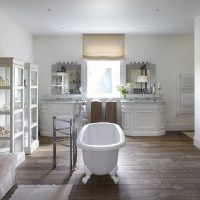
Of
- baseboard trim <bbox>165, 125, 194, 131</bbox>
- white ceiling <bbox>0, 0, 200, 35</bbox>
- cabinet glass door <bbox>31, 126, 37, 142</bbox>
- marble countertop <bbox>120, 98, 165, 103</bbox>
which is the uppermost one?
white ceiling <bbox>0, 0, 200, 35</bbox>

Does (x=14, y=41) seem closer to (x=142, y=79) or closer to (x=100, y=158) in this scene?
(x=142, y=79)

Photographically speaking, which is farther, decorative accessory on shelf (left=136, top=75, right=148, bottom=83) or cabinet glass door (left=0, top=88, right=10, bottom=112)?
decorative accessory on shelf (left=136, top=75, right=148, bottom=83)

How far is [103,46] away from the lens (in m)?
6.59

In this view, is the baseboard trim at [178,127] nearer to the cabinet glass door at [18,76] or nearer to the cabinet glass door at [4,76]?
the cabinet glass door at [18,76]

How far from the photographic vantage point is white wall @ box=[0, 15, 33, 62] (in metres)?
4.77

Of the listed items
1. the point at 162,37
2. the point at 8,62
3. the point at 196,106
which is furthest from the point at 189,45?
the point at 8,62

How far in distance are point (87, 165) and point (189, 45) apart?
4994 millimetres

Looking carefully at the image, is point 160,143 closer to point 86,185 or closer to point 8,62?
point 86,185

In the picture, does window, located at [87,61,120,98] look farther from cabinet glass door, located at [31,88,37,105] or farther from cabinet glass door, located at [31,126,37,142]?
cabinet glass door, located at [31,126,37,142]

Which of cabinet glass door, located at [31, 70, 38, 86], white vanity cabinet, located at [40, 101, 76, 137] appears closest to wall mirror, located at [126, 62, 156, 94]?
white vanity cabinet, located at [40, 101, 76, 137]

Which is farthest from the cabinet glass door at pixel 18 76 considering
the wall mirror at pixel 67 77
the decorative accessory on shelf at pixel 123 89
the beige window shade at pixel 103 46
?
the decorative accessory on shelf at pixel 123 89

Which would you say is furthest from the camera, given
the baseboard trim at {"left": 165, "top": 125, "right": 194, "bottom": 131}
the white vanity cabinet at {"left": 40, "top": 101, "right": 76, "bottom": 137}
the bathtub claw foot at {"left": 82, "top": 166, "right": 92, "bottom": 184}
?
the baseboard trim at {"left": 165, "top": 125, "right": 194, "bottom": 131}

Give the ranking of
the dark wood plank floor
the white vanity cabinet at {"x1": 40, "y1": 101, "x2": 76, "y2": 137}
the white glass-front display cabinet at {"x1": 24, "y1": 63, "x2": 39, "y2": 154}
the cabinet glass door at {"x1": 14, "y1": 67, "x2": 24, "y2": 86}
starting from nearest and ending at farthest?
the dark wood plank floor < the cabinet glass door at {"x1": 14, "y1": 67, "x2": 24, "y2": 86} < the white glass-front display cabinet at {"x1": 24, "y1": 63, "x2": 39, "y2": 154} < the white vanity cabinet at {"x1": 40, "y1": 101, "x2": 76, "y2": 137}

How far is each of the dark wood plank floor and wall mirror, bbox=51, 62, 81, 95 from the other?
76.8 inches
